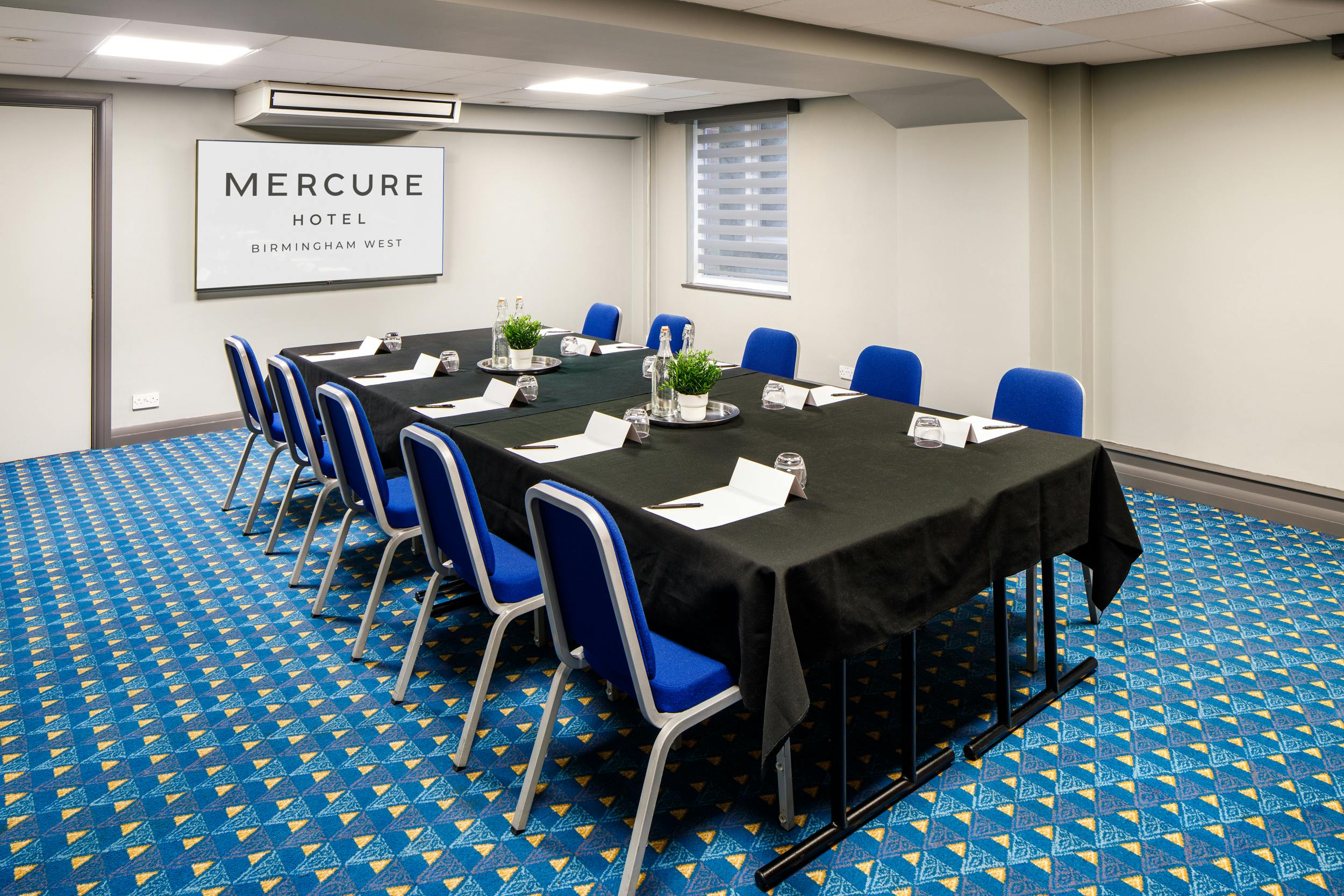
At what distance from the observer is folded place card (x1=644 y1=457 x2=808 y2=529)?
2627 millimetres

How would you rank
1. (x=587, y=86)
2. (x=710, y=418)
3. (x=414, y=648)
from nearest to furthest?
(x=414, y=648) → (x=710, y=418) → (x=587, y=86)

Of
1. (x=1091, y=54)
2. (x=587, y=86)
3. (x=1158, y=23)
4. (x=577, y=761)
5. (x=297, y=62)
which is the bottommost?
(x=577, y=761)

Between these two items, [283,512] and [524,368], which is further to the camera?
[524,368]

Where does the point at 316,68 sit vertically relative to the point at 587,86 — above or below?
below

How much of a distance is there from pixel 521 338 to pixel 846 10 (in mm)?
2159

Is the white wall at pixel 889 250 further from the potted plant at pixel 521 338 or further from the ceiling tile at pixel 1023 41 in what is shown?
the potted plant at pixel 521 338

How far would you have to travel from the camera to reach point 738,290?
873 centimetres

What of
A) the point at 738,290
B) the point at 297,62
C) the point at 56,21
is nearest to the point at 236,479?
the point at 56,21

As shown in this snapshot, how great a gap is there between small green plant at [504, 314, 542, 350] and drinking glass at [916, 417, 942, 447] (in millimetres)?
2191

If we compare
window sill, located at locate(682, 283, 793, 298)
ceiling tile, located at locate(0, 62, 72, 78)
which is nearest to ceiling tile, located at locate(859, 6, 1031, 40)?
window sill, located at locate(682, 283, 793, 298)

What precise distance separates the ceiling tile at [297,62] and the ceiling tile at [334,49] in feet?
0.23

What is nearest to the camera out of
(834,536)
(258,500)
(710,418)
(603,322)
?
(834,536)

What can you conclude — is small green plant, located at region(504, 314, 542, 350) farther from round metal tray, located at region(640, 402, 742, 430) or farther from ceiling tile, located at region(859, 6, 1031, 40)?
ceiling tile, located at region(859, 6, 1031, 40)

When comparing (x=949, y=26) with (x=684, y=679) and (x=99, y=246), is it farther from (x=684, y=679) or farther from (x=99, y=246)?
(x=99, y=246)
